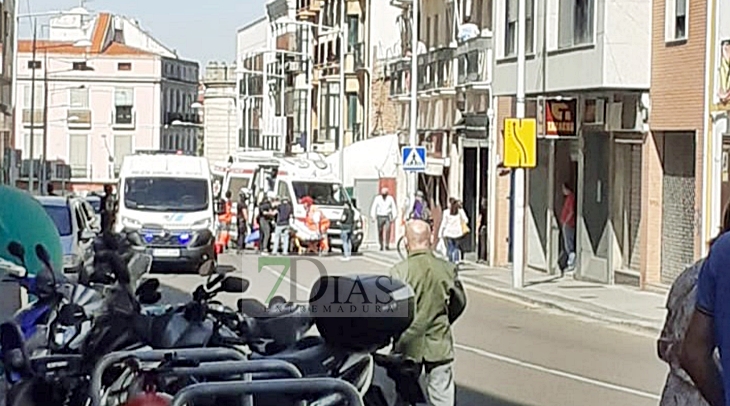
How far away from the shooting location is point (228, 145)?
8931 centimetres

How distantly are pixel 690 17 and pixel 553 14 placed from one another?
17.4ft

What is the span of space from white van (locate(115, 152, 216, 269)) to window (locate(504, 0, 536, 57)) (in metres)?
7.09

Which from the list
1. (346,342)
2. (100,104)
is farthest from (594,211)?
(100,104)

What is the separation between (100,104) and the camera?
93062mm

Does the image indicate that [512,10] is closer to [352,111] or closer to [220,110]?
[352,111]

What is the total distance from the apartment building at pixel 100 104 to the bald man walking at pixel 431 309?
7880 cm

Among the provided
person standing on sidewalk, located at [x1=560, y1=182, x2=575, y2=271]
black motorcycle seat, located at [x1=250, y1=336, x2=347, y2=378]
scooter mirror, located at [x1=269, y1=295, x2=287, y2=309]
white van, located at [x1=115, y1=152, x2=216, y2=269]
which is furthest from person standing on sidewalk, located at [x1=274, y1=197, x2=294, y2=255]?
black motorcycle seat, located at [x1=250, y1=336, x2=347, y2=378]

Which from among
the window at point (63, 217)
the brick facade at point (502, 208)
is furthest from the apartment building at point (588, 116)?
the window at point (63, 217)

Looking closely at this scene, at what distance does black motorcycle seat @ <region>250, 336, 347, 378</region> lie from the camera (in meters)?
6.40

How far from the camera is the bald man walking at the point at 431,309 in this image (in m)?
9.32

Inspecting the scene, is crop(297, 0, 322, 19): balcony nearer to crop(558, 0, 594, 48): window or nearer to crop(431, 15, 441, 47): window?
crop(431, 15, 441, 47): window

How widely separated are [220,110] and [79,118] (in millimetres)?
8942

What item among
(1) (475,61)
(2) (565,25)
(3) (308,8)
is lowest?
(1) (475,61)

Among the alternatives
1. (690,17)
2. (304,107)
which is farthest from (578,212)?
(304,107)
